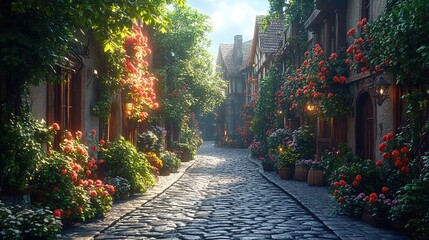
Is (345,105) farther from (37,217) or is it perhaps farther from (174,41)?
(174,41)

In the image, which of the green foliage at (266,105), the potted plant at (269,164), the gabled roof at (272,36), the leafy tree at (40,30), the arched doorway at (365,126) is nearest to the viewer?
the leafy tree at (40,30)

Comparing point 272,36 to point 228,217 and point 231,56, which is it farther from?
point 228,217

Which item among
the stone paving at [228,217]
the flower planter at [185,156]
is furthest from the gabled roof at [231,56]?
the stone paving at [228,217]

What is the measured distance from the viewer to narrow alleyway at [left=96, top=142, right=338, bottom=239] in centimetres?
749

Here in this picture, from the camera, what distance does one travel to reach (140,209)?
10.0m

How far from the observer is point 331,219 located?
8.52m

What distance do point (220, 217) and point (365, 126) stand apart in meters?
5.85

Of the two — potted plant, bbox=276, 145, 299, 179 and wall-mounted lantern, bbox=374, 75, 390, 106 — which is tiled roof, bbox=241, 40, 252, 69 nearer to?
potted plant, bbox=276, 145, 299, 179

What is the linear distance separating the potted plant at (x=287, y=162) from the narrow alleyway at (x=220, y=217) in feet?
8.17

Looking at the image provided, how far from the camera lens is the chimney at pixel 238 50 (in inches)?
2069

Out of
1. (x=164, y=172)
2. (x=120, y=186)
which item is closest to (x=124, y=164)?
(x=120, y=186)

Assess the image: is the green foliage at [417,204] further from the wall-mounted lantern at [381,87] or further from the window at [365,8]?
the window at [365,8]

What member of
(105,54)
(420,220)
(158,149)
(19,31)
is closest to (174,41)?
(158,149)

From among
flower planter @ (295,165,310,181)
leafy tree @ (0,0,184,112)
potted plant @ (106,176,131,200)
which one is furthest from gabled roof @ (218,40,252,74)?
leafy tree @ (0,0,184,112)
